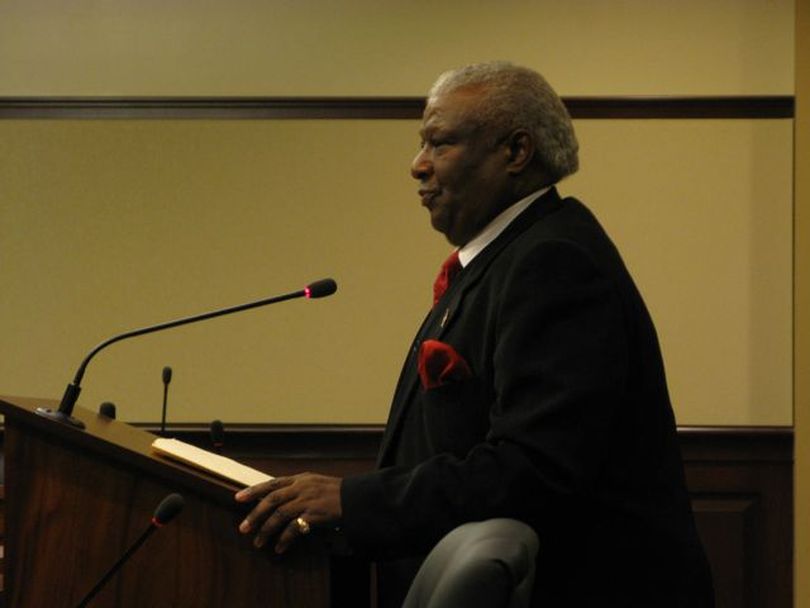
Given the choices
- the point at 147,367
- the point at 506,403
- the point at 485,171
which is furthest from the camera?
the point at 147,367

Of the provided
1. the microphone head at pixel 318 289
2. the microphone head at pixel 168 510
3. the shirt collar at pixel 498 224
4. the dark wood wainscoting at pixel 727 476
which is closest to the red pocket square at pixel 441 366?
the shirt collar at pixel 498 224

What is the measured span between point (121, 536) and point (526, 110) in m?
0.92

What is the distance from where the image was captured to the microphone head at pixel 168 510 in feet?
5.64

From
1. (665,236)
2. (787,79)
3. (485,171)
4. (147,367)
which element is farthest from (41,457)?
(787,79)

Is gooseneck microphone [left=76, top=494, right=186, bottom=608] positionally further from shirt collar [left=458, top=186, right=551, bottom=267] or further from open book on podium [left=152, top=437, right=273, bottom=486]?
shirt collar [left=458, top=186, right=551, bottom=267]

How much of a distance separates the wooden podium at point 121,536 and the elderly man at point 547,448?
6cm

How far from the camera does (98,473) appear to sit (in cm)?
198

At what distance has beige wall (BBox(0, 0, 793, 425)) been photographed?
4609 millimetres

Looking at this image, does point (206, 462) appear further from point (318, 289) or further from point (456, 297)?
point (318, 289)

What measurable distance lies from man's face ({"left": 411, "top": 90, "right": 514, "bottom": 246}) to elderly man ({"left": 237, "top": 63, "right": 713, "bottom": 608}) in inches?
4.7

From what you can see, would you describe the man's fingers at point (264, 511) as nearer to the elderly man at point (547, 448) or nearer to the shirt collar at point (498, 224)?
the elderly man at point (547, 448)

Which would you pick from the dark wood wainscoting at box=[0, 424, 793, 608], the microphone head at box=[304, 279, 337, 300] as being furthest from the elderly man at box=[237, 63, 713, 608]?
the dark wood wainscoting at box=[0, 424, 793, 608]

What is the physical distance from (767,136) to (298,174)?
1.58 metres

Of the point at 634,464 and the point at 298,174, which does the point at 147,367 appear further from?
the point at 634,464
